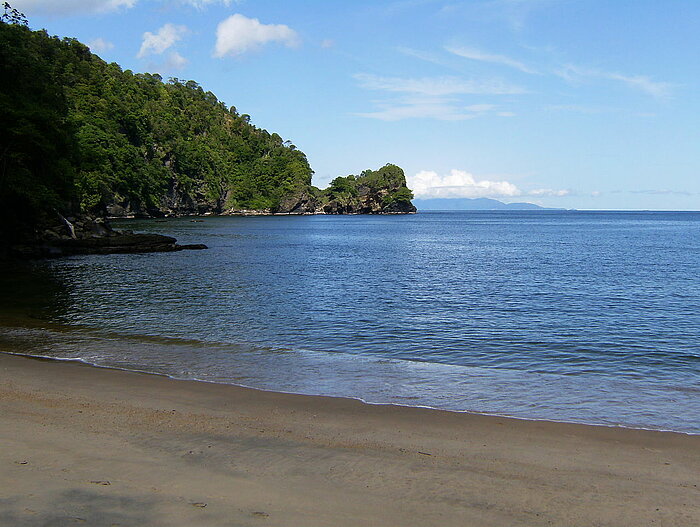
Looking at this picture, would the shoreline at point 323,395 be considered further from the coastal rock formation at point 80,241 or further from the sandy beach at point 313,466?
the coastal rock formation at point 80,241

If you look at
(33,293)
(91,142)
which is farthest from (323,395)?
(91,142)

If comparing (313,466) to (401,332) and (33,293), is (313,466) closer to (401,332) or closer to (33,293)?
(401,332)

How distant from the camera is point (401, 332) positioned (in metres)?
18.3

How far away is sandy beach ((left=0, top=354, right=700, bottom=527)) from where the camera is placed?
5.55 meters

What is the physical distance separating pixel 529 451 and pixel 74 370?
9.60 meters

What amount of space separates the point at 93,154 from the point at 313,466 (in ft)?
243

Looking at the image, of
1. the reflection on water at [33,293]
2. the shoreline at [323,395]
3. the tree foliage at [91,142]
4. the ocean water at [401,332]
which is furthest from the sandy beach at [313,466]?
the tree foliage at [91,142]

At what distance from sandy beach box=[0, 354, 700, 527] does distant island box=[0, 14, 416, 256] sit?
3095cm

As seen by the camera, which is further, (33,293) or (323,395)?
(33,293)

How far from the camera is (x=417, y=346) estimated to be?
16203 millimetres

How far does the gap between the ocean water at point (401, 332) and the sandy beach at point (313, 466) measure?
1574 millimetres

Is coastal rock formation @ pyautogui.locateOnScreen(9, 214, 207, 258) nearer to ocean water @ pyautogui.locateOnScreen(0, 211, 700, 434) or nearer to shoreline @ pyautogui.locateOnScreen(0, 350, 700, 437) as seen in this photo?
ocean water @ pyautogui.locateOnScreen(0, 211, 700, 434)

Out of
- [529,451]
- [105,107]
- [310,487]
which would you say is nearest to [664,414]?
[529,451]

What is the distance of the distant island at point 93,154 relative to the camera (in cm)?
3612
